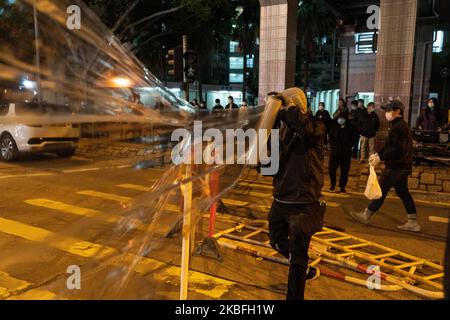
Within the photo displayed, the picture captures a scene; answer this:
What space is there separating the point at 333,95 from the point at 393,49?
1874 cm

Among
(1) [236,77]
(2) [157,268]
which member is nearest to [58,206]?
(2) [157,268]

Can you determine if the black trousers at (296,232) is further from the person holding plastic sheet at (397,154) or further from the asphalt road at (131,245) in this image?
the person holding plastic sheet at (397,154)

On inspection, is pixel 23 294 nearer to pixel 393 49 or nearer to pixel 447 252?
pixel 447 252

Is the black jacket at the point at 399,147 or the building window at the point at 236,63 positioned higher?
the building window at the point at 236,63

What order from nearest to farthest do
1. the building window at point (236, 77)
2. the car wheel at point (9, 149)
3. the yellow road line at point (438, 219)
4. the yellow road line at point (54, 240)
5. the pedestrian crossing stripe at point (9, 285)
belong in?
the yellow road line at point (54, 240), the pedestrian crossing stripe at point (9, 285), the yellow road line at point (438, 219), the car wheel at point (9, 149), the building window at point (236, 77)

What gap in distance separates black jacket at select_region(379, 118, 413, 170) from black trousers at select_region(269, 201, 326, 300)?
274cm

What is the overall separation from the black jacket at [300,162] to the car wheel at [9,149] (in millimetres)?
10975

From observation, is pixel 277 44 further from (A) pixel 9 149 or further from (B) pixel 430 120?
(A) pixel 9 149

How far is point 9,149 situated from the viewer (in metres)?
12.8

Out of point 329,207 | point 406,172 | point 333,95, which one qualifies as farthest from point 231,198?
point 333,95

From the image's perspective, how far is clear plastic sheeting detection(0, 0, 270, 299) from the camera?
341cm

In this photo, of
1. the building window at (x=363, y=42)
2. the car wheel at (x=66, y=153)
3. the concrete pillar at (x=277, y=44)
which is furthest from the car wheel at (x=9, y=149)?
the building window at (x=363, y=42)

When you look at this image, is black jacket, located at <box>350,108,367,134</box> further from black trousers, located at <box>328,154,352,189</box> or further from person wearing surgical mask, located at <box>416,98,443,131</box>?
black trousers, located at <box>328,154,352,189</box>

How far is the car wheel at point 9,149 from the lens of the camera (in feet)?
41.7
